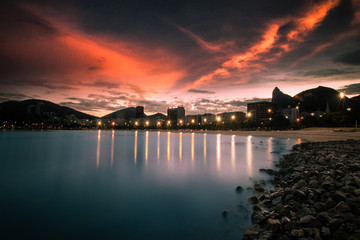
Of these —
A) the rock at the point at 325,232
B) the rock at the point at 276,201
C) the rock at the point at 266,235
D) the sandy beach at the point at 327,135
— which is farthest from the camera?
the sandy beach at the point at 327,135

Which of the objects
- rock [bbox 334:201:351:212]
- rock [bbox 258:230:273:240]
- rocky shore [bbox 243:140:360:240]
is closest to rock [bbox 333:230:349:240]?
rocky shore [bbox 243:140:360:240]

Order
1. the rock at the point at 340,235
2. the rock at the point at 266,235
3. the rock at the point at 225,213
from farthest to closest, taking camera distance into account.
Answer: the rock at the point at 225,213 → the rock at the point at 266,235 → the rock at the point at 340,235

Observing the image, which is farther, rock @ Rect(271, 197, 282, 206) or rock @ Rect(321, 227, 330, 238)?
rock @ Rect(271, 197, 282, 206)

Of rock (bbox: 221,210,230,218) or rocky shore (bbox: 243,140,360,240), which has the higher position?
rocky shore (bbox: 243,140,360,240)

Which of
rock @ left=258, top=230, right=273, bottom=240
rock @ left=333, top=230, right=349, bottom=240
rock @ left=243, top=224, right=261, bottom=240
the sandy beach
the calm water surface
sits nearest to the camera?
rock @ left=333, top=230, right=349, bottom=240

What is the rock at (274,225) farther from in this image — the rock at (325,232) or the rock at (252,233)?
the rock at (325,232)

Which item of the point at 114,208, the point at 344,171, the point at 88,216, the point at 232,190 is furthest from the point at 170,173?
the point at 344,171

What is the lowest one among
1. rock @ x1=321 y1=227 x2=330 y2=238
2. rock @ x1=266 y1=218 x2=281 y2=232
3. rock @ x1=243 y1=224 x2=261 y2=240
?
rock @ x1=243 y1=224 x2=261 y2=240

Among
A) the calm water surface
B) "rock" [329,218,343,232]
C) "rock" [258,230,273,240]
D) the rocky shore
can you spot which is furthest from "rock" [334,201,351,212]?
the calm water surface

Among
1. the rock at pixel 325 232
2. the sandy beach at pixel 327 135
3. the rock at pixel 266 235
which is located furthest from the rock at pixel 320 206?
the sandy beach at pixel 327 135

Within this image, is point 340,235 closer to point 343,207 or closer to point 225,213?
point 343,207

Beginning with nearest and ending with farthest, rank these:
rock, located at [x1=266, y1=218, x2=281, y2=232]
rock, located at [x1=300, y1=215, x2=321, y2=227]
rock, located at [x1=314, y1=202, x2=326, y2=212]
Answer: rock, located at [x1=300, y1=215, x2=321, y2=227] < rock, located at [x1=266, y1=218, x2=281, y2=232] < rock, located at [x1=314, y1=202, x2=326, y2=212]

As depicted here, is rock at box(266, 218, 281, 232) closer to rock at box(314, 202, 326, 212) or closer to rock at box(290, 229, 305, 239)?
rock at box(290, 229, 305, 239)

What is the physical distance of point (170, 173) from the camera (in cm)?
1550
